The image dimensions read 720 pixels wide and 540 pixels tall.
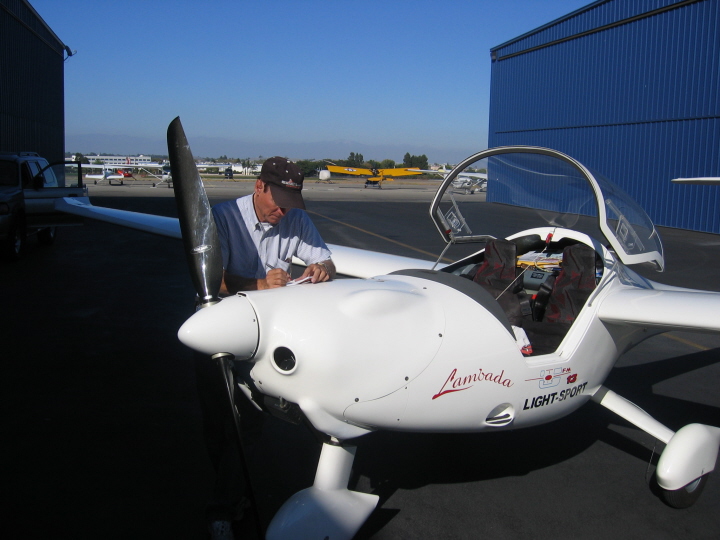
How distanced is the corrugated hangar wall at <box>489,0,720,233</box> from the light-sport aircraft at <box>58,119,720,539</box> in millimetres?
17038

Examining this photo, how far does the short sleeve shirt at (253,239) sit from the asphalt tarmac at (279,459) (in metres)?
0.99

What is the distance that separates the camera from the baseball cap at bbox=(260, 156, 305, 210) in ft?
10.2

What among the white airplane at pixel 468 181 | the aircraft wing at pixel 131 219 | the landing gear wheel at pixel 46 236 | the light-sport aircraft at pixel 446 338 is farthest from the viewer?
the landing gear wheel at pixel 46 236

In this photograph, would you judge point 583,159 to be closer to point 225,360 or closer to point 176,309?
point 176,309

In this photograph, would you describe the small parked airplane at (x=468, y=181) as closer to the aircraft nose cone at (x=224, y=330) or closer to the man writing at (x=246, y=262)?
the man writing at (x=246, y=262)

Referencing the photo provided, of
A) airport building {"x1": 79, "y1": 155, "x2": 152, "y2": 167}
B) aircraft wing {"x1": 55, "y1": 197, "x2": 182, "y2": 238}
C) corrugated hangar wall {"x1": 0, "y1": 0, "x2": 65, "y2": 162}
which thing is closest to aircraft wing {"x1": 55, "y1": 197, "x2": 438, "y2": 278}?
aircraft wing {"x1": 55, "y1": 197, "x2": 182, "y2": 238}

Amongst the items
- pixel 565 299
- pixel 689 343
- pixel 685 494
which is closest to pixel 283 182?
pixel 565 299

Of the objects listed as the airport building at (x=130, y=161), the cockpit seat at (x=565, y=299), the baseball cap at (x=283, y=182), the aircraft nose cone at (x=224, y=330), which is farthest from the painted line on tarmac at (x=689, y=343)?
the airport building at (x=130, y=161)

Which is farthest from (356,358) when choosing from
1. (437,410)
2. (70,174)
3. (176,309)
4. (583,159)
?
(583,159)

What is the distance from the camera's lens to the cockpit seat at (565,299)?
3625mm

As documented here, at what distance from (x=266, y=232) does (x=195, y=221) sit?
0.53 meters

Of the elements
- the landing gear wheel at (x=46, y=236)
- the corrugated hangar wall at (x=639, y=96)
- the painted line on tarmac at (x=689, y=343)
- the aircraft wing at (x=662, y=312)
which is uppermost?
the corrugated hangar wall at (x=639, y=96)

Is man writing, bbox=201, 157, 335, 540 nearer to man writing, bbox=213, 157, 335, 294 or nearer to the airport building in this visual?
man writing, bbox=213, 157, 335, 294

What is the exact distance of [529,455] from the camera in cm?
397
